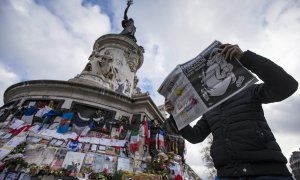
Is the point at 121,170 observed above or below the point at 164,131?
below

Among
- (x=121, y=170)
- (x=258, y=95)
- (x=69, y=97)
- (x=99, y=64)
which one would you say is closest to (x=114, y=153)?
(x=121, y=170)

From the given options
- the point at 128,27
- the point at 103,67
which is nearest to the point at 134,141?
the point at 103,67

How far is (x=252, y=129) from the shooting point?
2.39 meters

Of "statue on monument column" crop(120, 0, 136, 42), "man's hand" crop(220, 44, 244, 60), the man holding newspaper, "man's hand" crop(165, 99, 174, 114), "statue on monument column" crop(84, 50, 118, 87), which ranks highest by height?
"statue on monument column" crop(120, 0, 136, 42)

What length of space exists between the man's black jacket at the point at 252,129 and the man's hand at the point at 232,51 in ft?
0.23

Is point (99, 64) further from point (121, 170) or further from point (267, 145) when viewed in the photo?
point (267, 145)

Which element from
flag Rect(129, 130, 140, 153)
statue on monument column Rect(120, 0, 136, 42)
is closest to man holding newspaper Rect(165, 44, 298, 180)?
flag Rect(129, 130, 140, 153)

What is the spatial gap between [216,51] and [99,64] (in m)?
15.3

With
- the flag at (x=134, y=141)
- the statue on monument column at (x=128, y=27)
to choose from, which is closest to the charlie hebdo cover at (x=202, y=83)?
the flag at (x=134, y=141)

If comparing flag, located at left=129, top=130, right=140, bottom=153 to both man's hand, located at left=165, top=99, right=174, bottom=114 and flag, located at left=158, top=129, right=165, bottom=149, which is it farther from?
man's hand, located at left=165, top=99, right=174, bottom=114

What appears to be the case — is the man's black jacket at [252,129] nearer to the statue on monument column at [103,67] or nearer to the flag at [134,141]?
the flag at [134,141]

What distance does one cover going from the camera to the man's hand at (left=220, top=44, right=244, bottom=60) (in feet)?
8.19

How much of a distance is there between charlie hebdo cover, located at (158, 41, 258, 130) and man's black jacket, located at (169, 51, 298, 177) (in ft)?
0.68

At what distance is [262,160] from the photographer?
217cm
